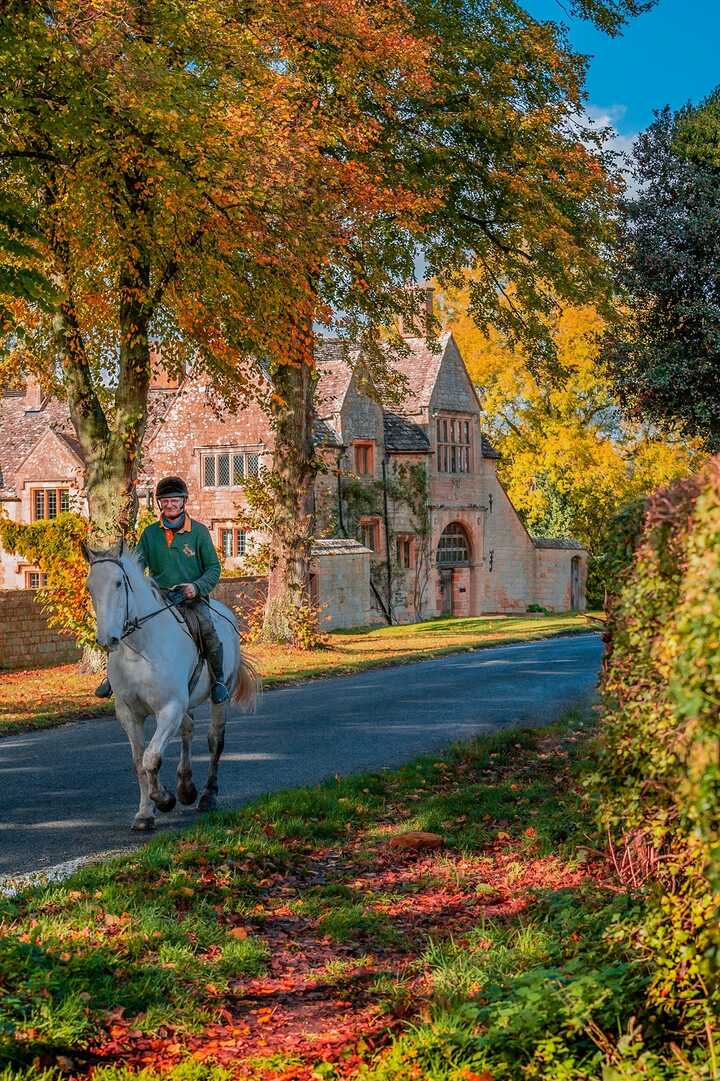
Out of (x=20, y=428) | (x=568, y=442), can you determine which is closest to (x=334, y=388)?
(x=568, y=442)

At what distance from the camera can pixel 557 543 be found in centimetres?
5644

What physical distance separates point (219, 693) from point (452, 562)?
42017mm

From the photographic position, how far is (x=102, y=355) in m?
→ 27.7

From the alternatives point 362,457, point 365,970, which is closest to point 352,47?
point 365,970

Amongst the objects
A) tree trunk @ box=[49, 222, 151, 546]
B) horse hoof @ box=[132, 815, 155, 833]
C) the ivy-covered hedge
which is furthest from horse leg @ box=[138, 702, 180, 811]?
tree trunk @ box=[49, 222, 151, 546]

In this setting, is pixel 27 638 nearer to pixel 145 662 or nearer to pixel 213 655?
pixel 213 655

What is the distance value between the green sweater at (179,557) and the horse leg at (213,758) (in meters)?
1.33

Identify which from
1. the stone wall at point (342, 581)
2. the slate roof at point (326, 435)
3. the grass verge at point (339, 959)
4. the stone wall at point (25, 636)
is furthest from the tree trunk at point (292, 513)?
the grass verge at point (339, 959)

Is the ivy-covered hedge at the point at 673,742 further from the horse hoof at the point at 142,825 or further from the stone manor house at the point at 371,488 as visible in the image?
the stone manor house at the point at 371,488

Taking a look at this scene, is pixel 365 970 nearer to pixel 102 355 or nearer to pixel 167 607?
pixel 167 607

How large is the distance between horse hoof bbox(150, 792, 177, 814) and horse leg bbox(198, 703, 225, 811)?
0.69 m

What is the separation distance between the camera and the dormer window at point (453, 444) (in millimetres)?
52469

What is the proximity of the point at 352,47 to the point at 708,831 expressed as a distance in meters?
21.7

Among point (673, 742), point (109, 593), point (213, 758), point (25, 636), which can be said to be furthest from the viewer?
point (25, 636)
